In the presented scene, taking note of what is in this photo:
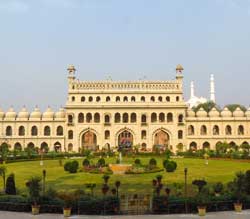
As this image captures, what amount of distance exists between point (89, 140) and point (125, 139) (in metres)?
5.42

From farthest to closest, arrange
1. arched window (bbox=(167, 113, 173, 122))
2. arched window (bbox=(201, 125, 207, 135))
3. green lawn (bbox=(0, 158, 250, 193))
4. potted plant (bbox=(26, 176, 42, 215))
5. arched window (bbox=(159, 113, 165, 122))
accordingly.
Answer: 1. arched window (bbox=(201, 125, 207, 135))
2. arched window (bbox=(159, 113, 165, 122))
3. arched window (bbox=(167, 113, 173, 122))
4. green lawn (bbox=(0, 158, 250, 193))
5. potted plant (bbox=(26, 176, 42, 215))

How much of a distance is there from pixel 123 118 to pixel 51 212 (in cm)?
4170

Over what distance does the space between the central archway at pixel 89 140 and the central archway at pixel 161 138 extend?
914 centimetres

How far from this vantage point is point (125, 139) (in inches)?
2283

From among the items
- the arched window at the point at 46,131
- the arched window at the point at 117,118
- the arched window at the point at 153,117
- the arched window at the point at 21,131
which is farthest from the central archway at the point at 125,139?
the arched window at the point at 21,131

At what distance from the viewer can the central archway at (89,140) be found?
57812 mm

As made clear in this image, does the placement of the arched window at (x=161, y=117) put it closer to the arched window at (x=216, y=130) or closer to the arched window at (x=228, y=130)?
the arched window at (x=216, y=130)

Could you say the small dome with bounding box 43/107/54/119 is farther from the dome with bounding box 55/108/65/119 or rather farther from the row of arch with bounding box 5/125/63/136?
the row of arch with bounding box 5/125/63/136

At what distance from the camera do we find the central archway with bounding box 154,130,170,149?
57.9 meters

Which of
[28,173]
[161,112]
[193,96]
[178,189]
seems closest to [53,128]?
[161,112]

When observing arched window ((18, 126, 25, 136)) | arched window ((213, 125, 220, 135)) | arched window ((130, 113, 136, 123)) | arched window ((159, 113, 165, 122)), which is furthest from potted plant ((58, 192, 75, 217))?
arched window ((213, 125, 220, 135))

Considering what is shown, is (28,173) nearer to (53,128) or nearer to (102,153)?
(102,153)

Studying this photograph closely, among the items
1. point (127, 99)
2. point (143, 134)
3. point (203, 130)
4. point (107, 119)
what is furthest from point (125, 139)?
point (203, 130)

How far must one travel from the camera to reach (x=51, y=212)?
17578mm
